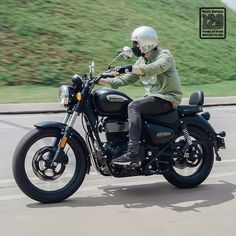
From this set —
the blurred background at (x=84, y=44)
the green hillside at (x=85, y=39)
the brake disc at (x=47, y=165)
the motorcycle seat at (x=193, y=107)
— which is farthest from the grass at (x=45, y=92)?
the brake disc at (x=47, y=165)

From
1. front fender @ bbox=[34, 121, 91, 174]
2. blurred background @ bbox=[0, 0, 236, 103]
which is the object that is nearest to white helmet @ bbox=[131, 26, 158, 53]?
front fender @ bbox=[34, 121, 91, 174]

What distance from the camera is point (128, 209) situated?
6.12 m

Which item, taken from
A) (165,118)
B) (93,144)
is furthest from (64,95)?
(165,118)

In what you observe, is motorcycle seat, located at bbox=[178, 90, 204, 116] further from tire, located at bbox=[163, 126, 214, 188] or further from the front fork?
the front fork

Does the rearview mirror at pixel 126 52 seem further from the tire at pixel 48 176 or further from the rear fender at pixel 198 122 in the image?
the rear fender at pixel 198 122

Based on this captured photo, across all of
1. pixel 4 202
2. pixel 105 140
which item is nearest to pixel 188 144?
pixel 105 140

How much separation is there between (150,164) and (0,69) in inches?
728

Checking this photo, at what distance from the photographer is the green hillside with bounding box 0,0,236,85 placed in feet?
83.7

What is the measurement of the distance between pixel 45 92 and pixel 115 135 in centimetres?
1475

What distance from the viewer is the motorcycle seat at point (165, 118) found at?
662cm

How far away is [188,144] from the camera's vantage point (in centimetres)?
687

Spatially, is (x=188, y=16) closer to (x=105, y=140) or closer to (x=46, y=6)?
(x=46, y=6)

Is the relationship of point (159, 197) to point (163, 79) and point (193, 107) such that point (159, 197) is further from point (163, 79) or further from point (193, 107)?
point (163, 79)

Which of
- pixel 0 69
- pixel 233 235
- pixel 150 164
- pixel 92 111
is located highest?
pixel 0 69
